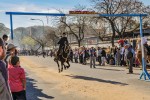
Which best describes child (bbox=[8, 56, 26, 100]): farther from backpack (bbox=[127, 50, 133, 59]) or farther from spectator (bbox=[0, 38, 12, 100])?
backpack (bbox=[127, 50, 133, 59])

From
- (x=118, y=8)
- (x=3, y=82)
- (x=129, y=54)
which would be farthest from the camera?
(x=118, y=8)

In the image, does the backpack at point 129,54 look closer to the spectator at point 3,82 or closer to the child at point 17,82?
the child at point 17,82

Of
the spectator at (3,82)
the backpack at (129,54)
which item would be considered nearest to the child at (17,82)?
the spectator at (3,82)

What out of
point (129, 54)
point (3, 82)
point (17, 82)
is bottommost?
point (17, 82)

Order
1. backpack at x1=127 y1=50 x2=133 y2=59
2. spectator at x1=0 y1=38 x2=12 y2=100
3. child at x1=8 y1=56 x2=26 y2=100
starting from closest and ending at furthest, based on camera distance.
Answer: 1. spectator at x1=0 y1=38 x2=12 y2=100
2. child at x1=8 y1=56 x2=26 y2=100
3. backpack at x1=127 y1=50 x2=133 y2=59

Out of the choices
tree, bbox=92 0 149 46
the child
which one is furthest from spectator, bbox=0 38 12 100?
tree, bbox=92 0 149 46

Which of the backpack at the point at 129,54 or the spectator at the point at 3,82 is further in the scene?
the backpack at the point at 129,54

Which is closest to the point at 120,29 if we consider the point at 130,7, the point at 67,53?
the point at 130,7

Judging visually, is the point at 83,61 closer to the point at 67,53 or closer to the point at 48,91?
the point at 67,53

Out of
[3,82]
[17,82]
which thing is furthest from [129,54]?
[3,82]

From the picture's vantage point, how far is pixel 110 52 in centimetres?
3244

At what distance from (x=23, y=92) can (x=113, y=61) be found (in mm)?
24166

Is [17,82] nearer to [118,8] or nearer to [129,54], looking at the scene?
[129,54]

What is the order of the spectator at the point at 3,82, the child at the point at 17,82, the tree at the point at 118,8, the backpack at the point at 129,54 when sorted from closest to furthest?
the spectator at the point at 3,82, the child at the point at 17,82, the backpack at the point at 129,54, the tree at the point at 118,8
